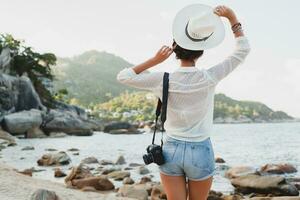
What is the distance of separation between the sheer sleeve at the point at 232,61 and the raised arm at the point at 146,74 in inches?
13.2

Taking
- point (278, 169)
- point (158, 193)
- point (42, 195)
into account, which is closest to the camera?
point (42, 195)

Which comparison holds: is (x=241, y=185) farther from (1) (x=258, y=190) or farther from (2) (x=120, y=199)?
(2) (x=120, y=199)

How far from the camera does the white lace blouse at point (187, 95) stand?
3020 millimetres

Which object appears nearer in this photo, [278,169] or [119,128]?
[278,169]

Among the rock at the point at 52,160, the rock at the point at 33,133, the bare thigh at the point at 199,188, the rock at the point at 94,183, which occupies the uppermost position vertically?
the bare thigh at the point at 199,188

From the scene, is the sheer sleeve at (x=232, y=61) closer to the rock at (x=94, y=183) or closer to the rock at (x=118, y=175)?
the rock at (x=94, y=183)

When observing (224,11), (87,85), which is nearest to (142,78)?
(224,11)

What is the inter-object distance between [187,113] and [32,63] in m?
59.9

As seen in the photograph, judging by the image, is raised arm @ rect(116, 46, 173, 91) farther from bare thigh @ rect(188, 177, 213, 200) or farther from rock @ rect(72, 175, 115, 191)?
rock @ rect(72, 175, 115, 191)

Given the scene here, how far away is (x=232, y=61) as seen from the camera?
3143 mm

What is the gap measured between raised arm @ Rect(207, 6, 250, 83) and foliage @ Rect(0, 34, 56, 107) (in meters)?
56.9

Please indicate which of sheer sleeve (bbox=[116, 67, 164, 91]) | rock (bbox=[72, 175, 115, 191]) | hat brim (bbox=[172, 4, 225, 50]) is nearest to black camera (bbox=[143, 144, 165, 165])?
sheer sleeve (bbox=[116, 67, 164, 91])

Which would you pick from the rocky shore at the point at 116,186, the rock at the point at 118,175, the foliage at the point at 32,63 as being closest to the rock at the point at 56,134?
the foliage at the point at 32,63

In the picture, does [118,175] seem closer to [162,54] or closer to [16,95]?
[162,54]
